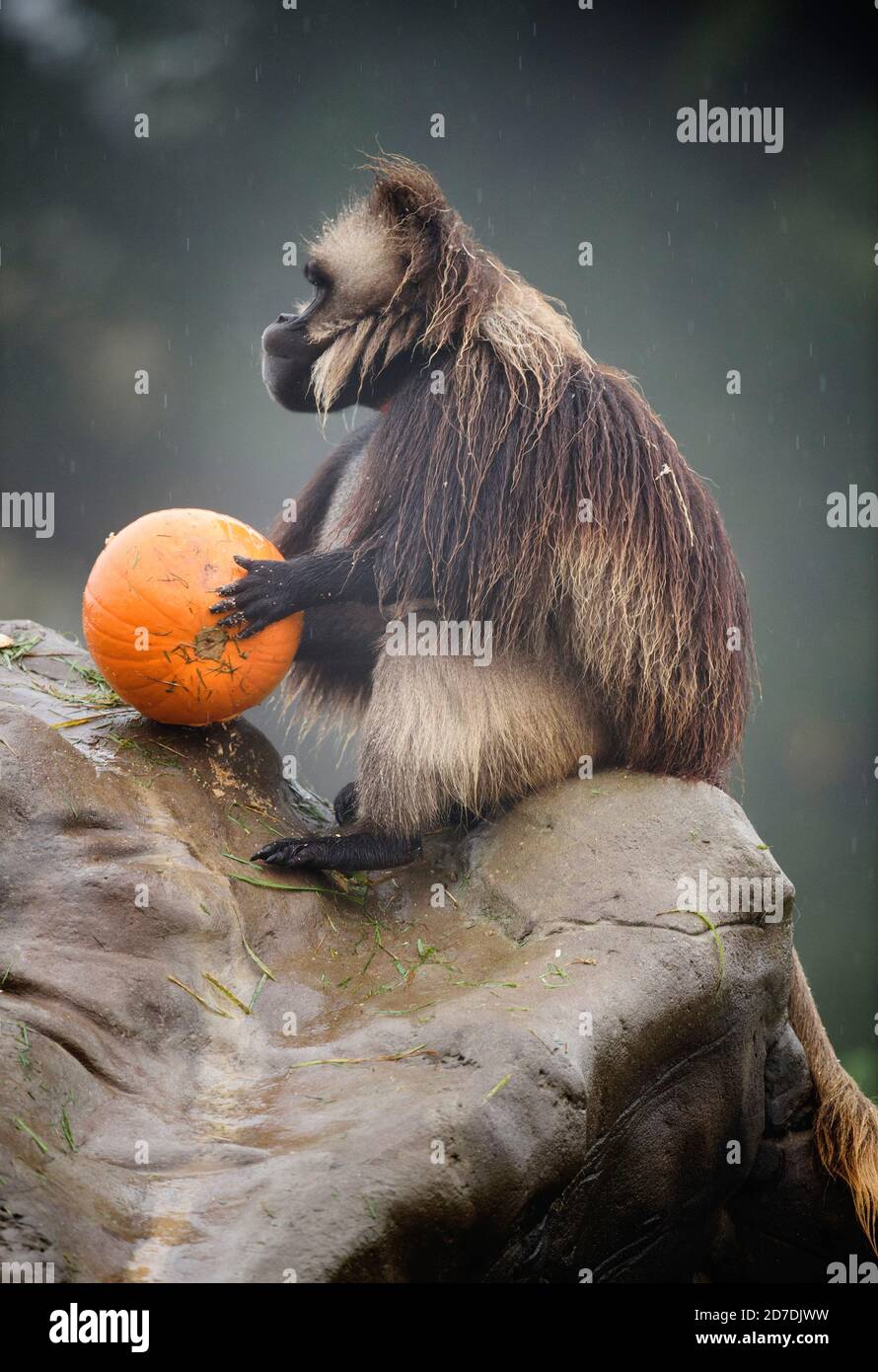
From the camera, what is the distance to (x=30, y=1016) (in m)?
2.94

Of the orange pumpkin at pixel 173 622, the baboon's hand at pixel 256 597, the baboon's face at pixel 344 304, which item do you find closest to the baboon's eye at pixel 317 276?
the baboon's face at pixel 344 304

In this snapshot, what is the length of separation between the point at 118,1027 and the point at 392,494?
200 centimetres

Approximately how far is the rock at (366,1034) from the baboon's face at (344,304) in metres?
1.41

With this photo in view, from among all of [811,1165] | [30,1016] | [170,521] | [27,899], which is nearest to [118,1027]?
[30,1016]

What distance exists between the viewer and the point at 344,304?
4.46 metres

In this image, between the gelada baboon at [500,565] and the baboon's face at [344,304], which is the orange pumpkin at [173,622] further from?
the baboon's face at [344,304]

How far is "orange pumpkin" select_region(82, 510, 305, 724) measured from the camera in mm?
3838

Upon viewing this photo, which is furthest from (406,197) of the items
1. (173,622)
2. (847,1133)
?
(847,1133)

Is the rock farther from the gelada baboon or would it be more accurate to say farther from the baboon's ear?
the baboon's ear

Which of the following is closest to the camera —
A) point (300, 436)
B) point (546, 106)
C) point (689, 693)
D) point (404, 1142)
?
point (404, 1142)

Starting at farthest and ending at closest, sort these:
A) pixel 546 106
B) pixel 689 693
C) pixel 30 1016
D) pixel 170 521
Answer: pixel 546 106 < pixel 689 693 < pixel 170 521 < pixel 30 1016

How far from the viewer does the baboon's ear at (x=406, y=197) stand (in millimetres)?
4422

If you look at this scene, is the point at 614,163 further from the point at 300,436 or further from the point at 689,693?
the point at 689,693

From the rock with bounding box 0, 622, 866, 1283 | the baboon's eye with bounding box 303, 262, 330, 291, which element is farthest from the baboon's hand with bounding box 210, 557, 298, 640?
the baboon's eye with bounding box 303, 262, 330, 291
